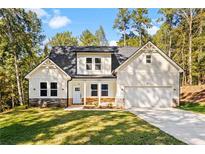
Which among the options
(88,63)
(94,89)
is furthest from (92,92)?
(88,63)

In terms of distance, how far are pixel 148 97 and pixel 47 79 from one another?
297 inches

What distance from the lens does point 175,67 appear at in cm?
2156

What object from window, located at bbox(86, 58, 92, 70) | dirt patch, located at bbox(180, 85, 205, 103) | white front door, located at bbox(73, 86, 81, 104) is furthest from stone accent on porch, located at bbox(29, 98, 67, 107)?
dirt patch, located at bbox(180, 85, 205, 103)

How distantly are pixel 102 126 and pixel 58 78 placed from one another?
32.0ft

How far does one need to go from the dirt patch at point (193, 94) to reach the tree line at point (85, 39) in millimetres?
2998

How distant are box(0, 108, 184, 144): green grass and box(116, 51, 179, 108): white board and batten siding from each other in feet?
22.5

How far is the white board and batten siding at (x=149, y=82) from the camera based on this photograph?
2119cm

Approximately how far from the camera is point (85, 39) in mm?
43469

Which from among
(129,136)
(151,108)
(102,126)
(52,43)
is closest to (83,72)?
(151,108)

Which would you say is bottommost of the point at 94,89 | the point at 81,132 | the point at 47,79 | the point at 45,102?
the point at 81,132

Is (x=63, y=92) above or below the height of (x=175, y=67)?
below

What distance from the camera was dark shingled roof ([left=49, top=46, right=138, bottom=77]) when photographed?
22.8 meters

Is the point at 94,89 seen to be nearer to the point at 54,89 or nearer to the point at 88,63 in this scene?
the point at 88,63
